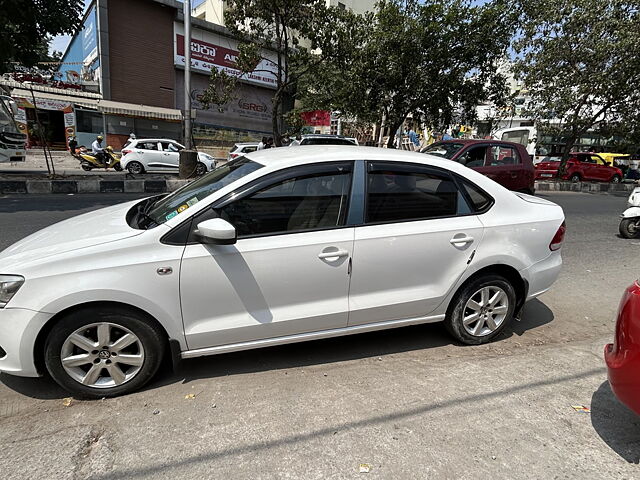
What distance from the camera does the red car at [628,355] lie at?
6.37ft

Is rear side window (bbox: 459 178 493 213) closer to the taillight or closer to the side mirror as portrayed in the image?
the taillight

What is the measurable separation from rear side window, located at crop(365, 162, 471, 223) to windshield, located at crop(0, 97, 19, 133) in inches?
544

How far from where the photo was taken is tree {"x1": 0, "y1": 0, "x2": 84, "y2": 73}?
9828 mm

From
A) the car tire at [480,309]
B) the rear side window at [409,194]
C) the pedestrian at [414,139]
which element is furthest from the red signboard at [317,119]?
the car tire at [480,309]

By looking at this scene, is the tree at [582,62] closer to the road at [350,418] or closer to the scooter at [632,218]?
the scooter at [632,218]

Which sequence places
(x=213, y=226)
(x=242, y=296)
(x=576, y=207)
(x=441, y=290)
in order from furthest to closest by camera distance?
(x=576, y=207) → (x=441, y=290) → (x=242, y=296) → (x=213, y=226)

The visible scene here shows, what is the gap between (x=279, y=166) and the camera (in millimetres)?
2787

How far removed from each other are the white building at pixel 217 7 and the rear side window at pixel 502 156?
26060mm

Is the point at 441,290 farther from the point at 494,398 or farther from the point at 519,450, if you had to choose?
the point at 519,450

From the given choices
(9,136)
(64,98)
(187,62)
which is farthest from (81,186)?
(64,98)

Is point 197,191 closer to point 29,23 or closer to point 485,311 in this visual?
point 485,311

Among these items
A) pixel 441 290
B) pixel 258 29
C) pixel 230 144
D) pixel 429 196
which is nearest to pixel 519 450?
pixel 441 290

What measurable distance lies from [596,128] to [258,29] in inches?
684

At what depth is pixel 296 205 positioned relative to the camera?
110 inches
